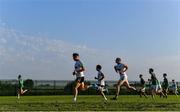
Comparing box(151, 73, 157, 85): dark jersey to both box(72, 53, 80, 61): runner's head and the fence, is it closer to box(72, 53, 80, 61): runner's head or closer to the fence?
box(72, 53, 80, 61): runner's head

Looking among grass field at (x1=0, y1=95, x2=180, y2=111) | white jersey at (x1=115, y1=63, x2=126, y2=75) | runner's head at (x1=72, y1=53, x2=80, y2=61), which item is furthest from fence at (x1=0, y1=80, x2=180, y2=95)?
grass field at (x1=0, y1=95, x2=180, y2=111)

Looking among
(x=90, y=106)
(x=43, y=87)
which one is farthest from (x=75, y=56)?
(x=43, y=87)

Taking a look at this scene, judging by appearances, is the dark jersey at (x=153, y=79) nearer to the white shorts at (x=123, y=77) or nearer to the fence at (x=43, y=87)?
the white shorts at (x=123, y=77)

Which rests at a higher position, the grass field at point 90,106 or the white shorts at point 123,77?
the white shorts at point 123,77

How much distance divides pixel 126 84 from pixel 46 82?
32.2m

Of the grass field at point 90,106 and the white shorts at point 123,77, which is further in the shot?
the white shorts at point 123,77

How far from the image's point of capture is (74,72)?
22203 millimetres

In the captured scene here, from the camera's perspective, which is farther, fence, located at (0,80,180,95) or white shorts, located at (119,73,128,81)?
fence, located at (0,80,180,95)

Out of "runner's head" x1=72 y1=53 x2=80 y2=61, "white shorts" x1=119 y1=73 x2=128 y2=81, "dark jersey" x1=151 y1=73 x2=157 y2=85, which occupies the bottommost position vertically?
"white shorts" x1=119 y1=73 x2=128 y2=81

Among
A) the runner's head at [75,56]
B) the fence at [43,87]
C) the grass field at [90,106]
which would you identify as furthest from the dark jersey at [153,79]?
the fence at [43,87]

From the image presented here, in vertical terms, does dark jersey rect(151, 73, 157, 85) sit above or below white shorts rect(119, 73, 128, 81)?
above

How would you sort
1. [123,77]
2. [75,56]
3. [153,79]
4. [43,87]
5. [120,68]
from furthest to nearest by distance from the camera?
[43,87]
[153,79]
[120,68]
[123,77]
[75,56]

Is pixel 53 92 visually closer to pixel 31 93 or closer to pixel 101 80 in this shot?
pixel 31 93

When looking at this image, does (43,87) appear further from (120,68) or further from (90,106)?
(90,106)
